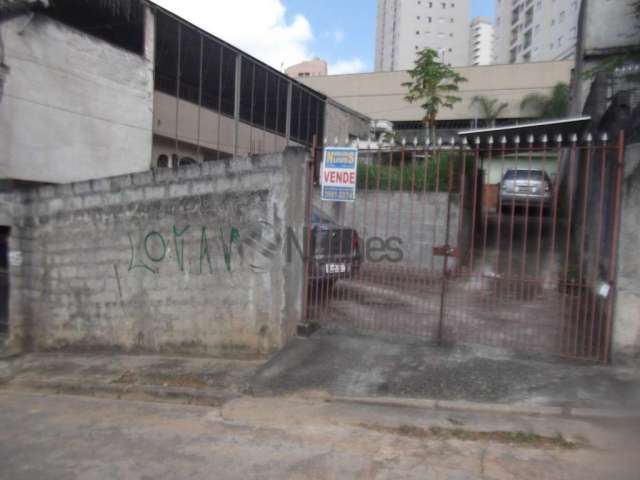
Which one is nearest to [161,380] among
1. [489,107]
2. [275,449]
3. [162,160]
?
[275,449]

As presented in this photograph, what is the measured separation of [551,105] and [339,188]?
2863 cm

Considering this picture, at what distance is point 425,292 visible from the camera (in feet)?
21.7

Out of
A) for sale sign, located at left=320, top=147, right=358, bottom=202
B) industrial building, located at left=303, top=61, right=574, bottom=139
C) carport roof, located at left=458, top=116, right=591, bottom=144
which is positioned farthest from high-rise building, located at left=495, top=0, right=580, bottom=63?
for sale sign, located at left=320, top=147, right=358, bottom=202

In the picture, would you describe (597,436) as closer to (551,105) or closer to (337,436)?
(337,436)

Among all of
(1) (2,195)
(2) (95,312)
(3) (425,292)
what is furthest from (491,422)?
(1) (2,195)

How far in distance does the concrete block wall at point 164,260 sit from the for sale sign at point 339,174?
12.0 inches

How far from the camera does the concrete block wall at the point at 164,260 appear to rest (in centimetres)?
631

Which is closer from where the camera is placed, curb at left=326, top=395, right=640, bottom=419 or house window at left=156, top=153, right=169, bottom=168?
curb at left=326, top=395, right=640, bottom=419

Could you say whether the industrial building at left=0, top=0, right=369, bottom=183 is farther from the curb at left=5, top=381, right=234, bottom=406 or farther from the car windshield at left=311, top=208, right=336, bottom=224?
the car windshield at left=311, top=208, right=336, bottom=224

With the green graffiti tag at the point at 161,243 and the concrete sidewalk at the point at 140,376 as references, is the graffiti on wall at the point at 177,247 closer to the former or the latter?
the green graffiti tag at the point at 161,243

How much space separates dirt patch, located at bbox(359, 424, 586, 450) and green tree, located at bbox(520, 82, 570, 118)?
86.8 feet

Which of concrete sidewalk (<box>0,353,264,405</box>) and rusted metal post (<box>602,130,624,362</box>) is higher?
rusted metal post (<box>602,130,624,362</box>)

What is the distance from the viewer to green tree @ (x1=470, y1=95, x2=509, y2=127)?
35812mm

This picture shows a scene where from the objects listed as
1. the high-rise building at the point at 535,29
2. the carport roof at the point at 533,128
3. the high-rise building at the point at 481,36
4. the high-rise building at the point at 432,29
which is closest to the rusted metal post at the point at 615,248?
the carport roof at the point at 533,128
